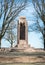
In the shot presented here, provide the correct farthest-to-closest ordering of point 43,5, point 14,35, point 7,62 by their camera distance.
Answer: point 14,35 < point 43,5 < point 7,62

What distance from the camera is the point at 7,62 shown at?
7.23 metres

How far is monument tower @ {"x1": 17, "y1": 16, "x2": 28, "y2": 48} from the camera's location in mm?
28141

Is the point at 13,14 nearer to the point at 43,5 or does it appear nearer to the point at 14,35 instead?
the point at 43,5

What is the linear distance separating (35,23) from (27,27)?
1238mm

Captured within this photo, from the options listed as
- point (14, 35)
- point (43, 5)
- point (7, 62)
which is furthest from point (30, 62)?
point (14, 35)

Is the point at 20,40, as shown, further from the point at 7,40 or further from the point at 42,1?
the point at 7,40

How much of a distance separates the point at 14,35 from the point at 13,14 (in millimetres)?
22916

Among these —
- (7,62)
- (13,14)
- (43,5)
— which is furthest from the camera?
(43,5)

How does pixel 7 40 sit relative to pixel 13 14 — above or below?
below

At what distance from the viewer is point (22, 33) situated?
28.8 meters

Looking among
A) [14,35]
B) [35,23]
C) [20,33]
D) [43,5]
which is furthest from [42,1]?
[14,35]

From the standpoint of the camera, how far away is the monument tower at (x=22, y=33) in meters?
28.1

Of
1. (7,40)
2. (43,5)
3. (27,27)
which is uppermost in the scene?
(43,5)

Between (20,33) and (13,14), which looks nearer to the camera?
(13,14)
